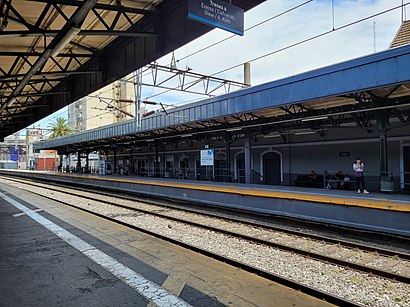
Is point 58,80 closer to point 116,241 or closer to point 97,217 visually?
point 97,217

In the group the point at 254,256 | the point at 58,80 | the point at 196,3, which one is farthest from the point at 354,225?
the point at 58,80

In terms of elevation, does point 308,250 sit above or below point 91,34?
below

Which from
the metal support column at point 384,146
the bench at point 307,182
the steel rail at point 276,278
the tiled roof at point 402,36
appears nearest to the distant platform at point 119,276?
the steel rail at point 276,278

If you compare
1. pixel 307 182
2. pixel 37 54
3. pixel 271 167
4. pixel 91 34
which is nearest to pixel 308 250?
pixel 91 34

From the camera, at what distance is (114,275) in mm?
5551

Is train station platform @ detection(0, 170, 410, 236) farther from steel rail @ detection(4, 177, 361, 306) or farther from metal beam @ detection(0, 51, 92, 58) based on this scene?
metal beam @ detection(0, 51, 92, 58)

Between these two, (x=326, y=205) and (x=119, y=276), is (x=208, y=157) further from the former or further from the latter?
(x=119, y=276)

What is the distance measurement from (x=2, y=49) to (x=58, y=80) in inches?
168

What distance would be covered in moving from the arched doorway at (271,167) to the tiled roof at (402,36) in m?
10.6

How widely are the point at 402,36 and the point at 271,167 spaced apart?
480 inches

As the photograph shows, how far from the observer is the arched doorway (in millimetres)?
23547

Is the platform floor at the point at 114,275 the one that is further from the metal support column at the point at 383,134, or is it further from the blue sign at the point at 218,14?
the metal support column at the point at 383,134

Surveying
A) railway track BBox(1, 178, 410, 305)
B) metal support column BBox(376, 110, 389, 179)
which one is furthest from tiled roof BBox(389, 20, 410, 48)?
railway track BBox(1, 178, 410, 305)

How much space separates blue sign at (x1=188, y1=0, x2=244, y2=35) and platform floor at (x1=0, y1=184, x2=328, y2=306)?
4.69 metres
